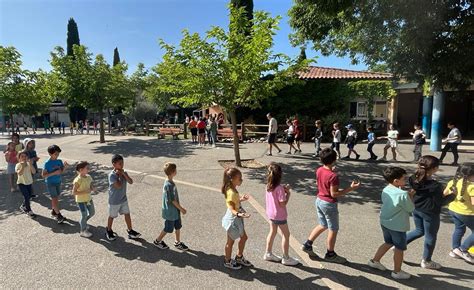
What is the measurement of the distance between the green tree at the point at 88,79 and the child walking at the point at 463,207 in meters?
16.8

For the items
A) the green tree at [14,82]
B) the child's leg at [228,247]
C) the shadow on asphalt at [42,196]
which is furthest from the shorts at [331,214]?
the green tree at [14,82]

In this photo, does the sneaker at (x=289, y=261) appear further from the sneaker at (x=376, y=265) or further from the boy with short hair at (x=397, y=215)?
the boy with short hair at (x=397, y=215)

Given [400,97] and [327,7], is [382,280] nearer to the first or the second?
[327,7]

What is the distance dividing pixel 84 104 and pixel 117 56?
38733 millimetres

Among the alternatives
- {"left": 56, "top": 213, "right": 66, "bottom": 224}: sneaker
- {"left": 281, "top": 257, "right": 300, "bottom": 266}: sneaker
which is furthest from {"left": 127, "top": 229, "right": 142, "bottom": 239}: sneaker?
{"left": 281, "top": 257, "right": 300, "bottom": 266}: sneaker

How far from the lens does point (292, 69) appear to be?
397 inches

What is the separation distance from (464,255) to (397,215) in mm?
1449

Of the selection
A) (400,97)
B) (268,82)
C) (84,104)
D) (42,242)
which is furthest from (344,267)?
(400,97)

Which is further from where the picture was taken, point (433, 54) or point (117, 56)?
point (117, 56)

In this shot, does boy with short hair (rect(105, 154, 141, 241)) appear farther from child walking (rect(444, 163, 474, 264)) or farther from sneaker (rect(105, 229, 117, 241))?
child walking (rect(444, 163, 474, 264))

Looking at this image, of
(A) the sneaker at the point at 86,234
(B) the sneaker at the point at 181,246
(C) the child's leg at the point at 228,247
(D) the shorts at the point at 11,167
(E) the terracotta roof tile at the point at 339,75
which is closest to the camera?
(C) the child's leg at the point at 228,247

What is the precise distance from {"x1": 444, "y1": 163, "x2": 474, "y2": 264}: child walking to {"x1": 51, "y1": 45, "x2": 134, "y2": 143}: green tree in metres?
16.8

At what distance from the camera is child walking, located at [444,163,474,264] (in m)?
4.05

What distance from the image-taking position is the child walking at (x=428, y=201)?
3848 mm
